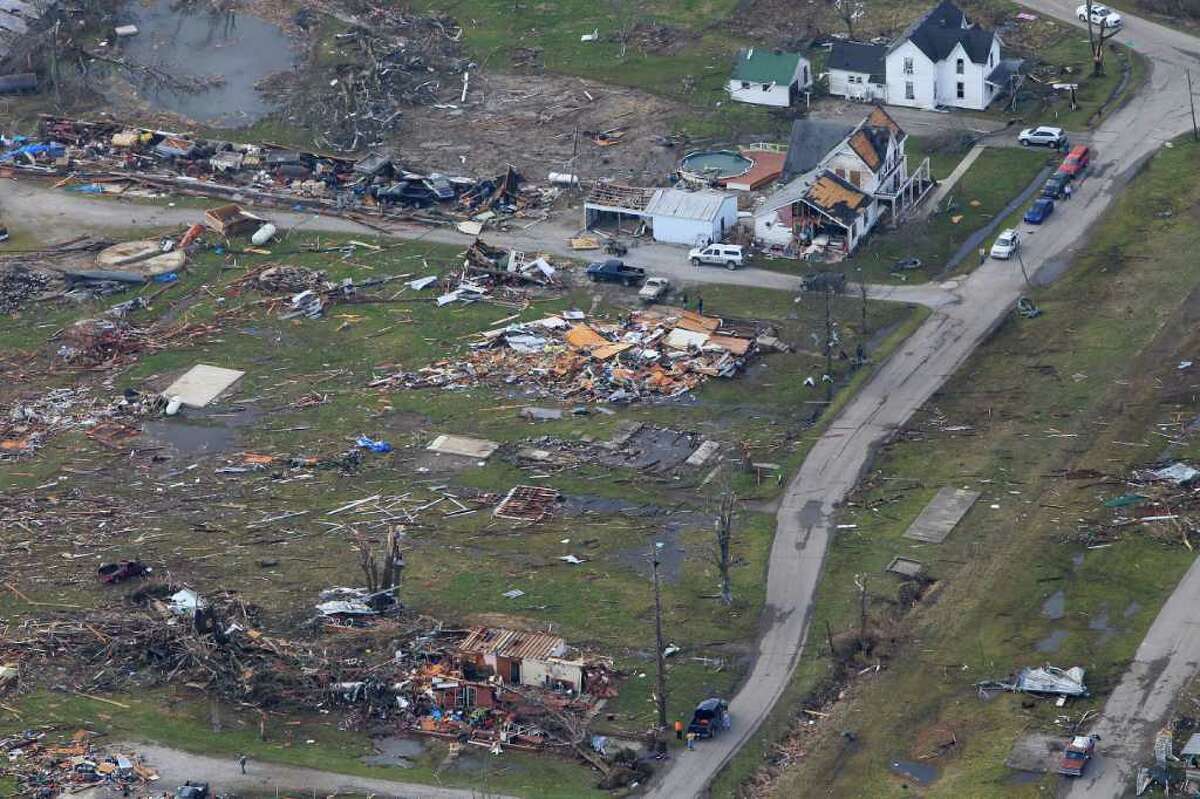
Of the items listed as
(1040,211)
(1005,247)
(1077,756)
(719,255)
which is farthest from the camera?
(1040,211)

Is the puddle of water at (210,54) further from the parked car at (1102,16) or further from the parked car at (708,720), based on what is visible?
the parked car at (708,720)

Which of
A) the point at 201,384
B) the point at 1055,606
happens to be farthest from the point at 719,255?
the point at 1055,606

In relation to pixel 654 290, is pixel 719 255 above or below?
above

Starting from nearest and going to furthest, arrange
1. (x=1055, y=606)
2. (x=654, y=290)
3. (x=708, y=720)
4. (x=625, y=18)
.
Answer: (x=708, y=720) < (x=1055, y=606) < (x=654, y=290) < (x=625, y=18)

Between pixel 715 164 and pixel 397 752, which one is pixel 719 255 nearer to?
pixel 715 164

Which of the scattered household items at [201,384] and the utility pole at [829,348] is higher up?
the utility pole at [829,348]

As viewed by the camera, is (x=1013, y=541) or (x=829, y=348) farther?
(x=829, y=348)

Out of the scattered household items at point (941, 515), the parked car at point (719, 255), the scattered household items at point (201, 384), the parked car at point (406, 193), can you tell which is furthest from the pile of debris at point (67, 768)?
the parked car at point (406, 193)
